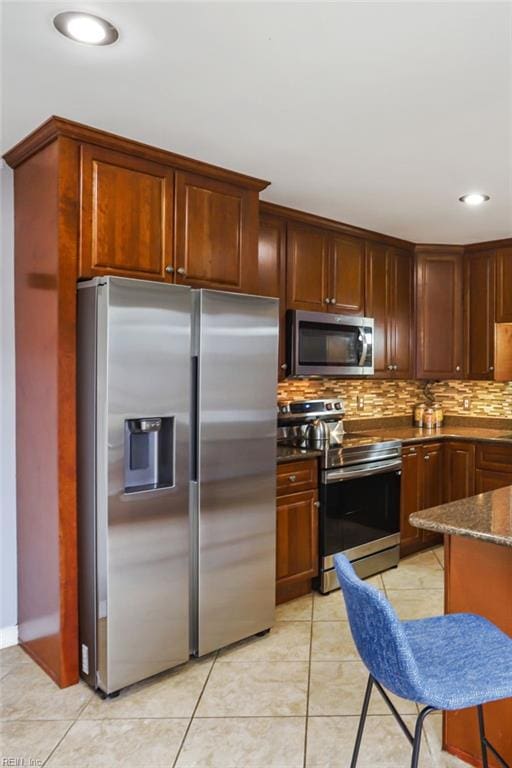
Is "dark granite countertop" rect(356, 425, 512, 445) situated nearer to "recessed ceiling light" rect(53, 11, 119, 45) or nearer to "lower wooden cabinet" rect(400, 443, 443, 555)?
"lower wooden cabinet" rect(400, 443, 443, 555)

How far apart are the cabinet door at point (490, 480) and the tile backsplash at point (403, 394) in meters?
0.80

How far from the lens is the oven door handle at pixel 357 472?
11.2 ft

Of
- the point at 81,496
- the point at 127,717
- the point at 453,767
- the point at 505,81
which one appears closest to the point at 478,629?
the point at 453,767

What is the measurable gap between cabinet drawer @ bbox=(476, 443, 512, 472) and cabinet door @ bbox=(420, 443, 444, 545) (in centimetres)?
29

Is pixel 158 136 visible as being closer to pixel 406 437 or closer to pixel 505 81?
pixel 505 81

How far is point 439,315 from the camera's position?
15.4ft

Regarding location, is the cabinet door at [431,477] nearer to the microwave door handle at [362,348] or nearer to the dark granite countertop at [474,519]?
the microwave door handle at [362,348]

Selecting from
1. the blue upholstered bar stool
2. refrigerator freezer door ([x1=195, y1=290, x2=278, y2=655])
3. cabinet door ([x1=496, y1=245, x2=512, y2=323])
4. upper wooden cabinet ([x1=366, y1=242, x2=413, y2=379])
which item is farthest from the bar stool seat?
cabinet door ([x1=496, y1=245, x2=512, y2=323])

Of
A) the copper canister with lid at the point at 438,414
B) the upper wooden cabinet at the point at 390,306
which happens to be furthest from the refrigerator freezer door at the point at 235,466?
the copper canister with lid at the point at 438,414

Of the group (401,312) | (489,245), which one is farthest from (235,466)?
(489,245)

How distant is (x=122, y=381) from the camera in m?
2.34

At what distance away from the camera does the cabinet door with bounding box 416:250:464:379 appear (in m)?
4.67

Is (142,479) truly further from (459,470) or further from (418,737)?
(459,470)

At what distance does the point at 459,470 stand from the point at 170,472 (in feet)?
8.81
